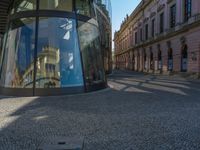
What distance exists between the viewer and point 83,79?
13.0 metres

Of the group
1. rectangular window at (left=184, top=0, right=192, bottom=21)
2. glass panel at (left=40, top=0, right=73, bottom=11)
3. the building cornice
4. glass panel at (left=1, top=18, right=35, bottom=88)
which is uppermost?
rectangular window at (left=184, top=0, right=192, bottom=21)

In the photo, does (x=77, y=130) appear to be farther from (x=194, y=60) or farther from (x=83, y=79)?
(x=194, y=60)

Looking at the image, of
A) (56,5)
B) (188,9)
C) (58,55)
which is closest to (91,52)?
(58,55)

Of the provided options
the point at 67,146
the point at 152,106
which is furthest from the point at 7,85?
the point at 67,146

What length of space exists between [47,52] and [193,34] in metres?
21.6

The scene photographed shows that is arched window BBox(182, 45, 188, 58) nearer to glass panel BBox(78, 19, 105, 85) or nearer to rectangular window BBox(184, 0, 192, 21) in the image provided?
rectangular window BBox(184, 0, 192, 21)

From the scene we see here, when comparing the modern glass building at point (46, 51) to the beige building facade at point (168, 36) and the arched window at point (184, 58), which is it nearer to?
the beige building facade at point (168, 36)

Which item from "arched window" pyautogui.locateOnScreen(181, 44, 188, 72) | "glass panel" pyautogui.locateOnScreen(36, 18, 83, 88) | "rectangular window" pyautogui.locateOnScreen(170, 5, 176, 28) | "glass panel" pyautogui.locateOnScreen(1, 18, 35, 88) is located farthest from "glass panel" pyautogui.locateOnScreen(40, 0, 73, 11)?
"rectangular window" pyautogui.locateOnScreen(170, 5, 176, 28)

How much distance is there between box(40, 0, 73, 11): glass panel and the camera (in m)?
12.8

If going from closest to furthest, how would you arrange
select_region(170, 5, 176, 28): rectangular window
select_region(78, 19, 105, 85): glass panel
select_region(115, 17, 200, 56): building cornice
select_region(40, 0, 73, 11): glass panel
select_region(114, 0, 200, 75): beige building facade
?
select_region(40, 0, 73, 11): glass panel < select_region(78, 19, 105, 85): glass panel < select_region(115, 17, 200, 56): building cornice < select_region(114, 0, 200, 75): beige building facade < select_region(170, 5, 176, 28): rectangular window

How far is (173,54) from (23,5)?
87.9ft

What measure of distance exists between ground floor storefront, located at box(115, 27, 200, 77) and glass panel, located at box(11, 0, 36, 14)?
20122 mm

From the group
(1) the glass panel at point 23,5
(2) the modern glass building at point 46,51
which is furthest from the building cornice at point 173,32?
(1) the glass panel at point 23,5

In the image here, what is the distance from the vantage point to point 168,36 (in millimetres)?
38625
